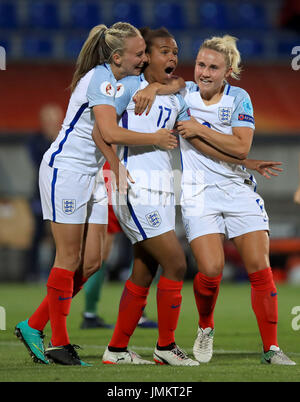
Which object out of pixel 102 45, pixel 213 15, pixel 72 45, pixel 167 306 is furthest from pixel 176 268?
pixel 213 15

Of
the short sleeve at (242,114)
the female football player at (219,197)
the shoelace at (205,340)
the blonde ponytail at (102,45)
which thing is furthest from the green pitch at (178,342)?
the blonde ponytail at (102,45)

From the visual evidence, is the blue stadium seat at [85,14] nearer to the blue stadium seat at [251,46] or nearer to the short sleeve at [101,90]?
the blue stadium seat at [251,46]

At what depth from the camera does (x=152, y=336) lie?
632 centimetres

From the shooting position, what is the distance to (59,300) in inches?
183

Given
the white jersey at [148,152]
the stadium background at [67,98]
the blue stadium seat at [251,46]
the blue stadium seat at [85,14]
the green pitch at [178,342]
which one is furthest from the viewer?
the blue stadium seat at [85,14]

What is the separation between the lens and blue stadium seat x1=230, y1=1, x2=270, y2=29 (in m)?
16.1

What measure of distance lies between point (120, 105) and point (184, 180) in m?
0.68

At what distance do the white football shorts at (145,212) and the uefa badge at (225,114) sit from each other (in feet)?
1.93

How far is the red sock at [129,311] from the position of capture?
4660mm

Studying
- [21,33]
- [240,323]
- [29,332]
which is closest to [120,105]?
[29,332]

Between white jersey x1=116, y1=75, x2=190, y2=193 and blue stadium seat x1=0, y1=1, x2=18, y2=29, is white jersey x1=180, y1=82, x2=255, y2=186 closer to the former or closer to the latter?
white jersey x1=116, y1=75, x2=190, y2=193

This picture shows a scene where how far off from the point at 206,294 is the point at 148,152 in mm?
925

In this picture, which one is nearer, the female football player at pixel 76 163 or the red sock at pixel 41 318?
the female football player at pixel 76 163

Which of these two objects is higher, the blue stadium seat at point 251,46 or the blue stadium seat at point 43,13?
the blue stadium seat at point 43,13
